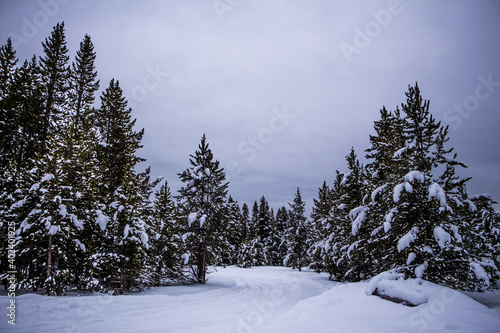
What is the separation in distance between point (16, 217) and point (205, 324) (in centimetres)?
1421

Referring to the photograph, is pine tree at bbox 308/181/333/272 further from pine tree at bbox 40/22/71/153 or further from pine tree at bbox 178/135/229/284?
pine tree at bbox 40/22/71/153

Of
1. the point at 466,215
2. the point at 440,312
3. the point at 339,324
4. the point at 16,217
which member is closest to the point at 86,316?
the point at 339,324

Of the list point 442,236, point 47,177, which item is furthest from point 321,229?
point 47,177

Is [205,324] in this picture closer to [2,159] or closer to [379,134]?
[379,134]

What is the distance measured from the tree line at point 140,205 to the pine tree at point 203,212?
101mm

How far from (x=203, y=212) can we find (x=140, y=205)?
22.6ft

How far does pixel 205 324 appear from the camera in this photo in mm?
8195

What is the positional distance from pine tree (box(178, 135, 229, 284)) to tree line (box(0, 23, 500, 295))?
10 cm

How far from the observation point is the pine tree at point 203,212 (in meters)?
22.9

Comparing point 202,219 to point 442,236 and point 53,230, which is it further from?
point 442,236

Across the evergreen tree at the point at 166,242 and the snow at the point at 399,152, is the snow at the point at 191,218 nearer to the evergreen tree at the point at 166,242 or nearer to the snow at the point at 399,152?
the evergreen tree at the point at 166,242

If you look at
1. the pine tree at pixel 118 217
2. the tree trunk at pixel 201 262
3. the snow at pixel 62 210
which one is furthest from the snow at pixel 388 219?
the snow at pixel 62 210

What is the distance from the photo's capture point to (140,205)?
17.9 metres

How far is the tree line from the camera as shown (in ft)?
39.7
